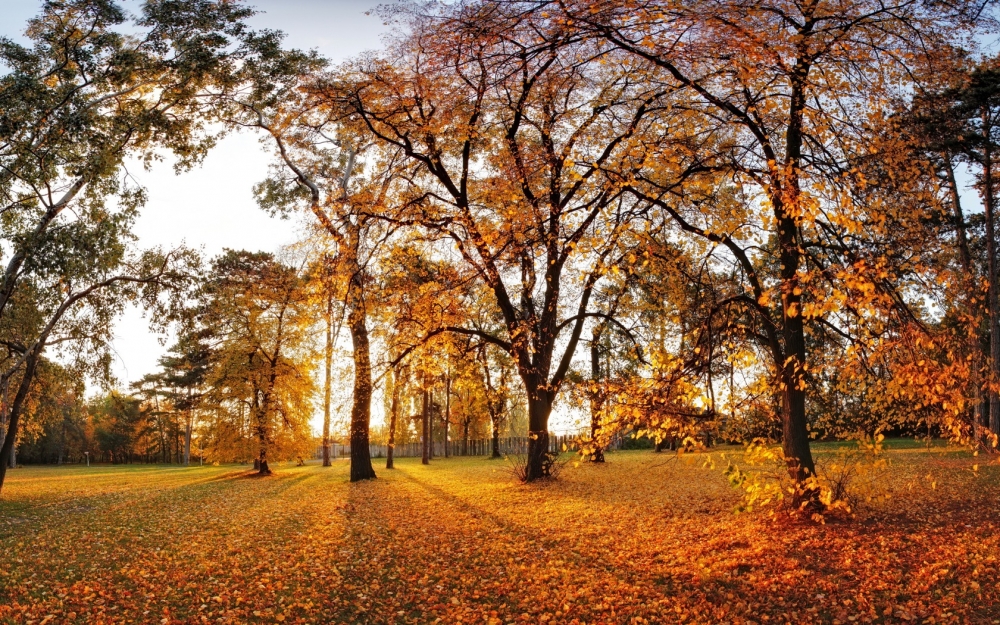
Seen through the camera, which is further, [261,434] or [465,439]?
[465,439]

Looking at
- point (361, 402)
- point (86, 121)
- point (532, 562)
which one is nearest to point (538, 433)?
point (361, 402)

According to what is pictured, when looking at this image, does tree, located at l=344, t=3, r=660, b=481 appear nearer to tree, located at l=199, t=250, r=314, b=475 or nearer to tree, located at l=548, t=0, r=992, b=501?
tree, located at l=548, t=0, r=992, b=501

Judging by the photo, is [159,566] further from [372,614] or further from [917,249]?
[917,249]

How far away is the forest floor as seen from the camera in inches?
259

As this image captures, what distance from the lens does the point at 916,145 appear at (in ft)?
30.3

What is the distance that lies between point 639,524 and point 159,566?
24.7 feet

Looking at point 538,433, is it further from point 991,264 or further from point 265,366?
point 265,366

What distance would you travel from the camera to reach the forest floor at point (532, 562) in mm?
6582

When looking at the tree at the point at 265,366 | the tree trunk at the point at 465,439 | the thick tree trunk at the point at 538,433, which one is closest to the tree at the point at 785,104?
the thick tree trunk at the point at 538,433

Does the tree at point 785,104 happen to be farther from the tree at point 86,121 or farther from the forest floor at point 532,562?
the tree at point 86,121

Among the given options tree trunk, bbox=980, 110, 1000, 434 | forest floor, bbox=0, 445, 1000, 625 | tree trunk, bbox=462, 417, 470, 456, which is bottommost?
tree trunk, bbox=462, 417, 470, 456

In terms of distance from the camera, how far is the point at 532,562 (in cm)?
857

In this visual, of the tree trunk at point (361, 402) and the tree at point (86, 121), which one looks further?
the tree trunk at point (361, 402)

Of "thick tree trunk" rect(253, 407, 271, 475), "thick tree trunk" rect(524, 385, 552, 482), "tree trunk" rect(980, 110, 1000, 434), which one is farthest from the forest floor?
"thick tree trunk" rect(253, 407, 271, 475)
